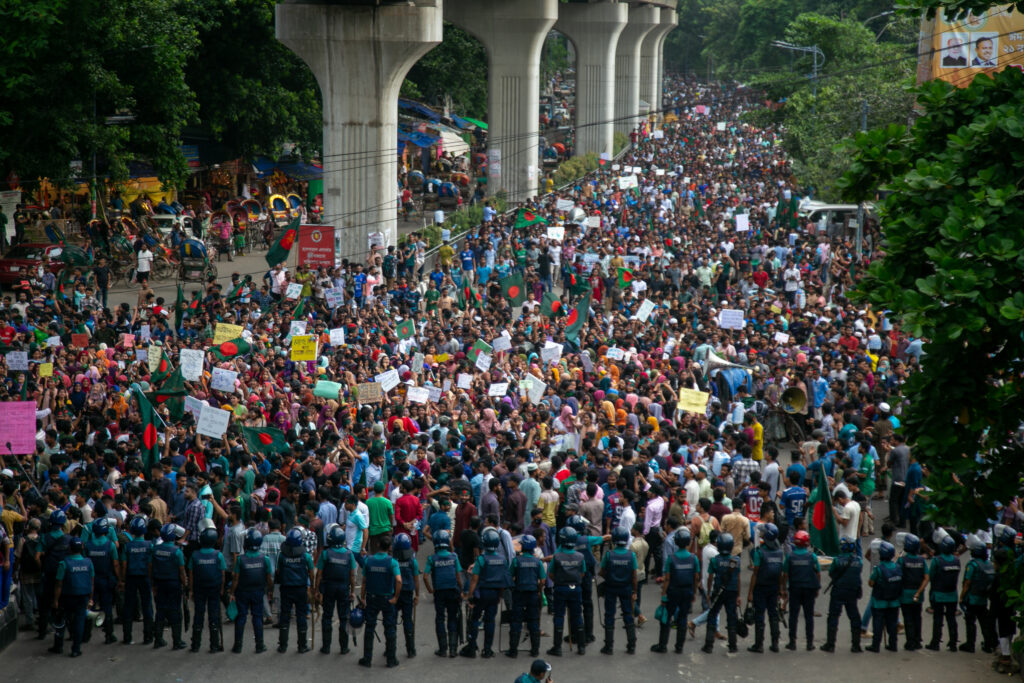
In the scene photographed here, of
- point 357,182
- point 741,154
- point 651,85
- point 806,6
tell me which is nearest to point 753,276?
point 357,182

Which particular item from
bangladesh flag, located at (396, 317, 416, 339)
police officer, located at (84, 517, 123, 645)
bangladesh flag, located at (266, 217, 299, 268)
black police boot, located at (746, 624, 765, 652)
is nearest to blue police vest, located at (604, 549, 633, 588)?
black police boot, located at (746, 624, 765, 652)

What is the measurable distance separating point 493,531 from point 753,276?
55.4 ft

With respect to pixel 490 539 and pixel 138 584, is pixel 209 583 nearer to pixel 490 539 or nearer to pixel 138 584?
pixel 138 584

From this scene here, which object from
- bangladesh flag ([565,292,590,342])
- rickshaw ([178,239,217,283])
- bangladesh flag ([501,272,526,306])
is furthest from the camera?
rickshaw ([178,239,217,283])

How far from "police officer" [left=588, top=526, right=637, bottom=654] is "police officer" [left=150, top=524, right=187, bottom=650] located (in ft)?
12.7

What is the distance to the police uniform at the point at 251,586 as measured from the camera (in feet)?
38.1

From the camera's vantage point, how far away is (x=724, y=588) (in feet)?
38.1

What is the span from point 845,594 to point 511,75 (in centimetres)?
3368

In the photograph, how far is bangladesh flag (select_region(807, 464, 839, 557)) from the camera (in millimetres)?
12836

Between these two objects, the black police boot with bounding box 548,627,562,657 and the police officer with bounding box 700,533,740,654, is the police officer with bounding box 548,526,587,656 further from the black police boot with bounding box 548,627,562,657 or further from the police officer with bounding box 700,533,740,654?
the police officer with bounding box 700,533,740,654

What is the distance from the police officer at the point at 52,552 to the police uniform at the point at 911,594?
766 cm

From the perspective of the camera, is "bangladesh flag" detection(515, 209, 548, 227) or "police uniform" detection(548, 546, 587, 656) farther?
"bangladesh flag" detection(515, 209, 548, 227)

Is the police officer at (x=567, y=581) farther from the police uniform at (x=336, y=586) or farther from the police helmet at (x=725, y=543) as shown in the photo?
the police uniform at (x=336, y=586)

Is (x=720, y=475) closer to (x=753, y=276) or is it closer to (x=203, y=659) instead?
(x=203, y=659)
